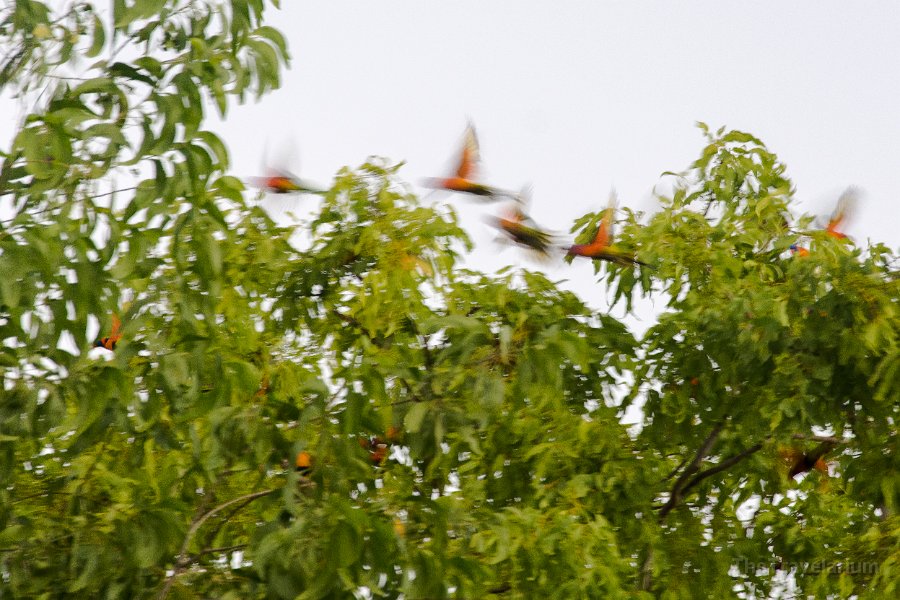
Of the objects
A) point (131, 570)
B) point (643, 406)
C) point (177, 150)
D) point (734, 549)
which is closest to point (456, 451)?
point (643, 406)

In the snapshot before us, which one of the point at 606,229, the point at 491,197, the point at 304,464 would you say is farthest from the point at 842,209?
the point at 304,464

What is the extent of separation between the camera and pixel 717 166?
16.2 feet

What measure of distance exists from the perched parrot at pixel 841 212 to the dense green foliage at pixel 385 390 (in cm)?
9

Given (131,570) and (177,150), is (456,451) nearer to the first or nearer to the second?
(131,570)

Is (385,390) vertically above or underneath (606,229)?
underneath

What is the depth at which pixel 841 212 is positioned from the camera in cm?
448

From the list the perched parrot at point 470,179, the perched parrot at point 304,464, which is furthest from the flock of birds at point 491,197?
Answer: the perched parrot at point 304,464

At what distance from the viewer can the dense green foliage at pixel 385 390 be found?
2418mm

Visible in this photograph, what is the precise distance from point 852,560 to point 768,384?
0.75 metres

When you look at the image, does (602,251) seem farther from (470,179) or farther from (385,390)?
(385,390)

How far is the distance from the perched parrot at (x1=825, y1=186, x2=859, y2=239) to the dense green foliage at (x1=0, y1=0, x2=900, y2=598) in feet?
0.28

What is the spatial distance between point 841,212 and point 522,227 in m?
1.62

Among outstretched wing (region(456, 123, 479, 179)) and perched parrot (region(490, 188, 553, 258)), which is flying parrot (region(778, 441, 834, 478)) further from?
outstretched wing (region(456, 123, 479, 179))

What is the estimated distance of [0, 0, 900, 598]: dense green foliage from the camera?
242cm
